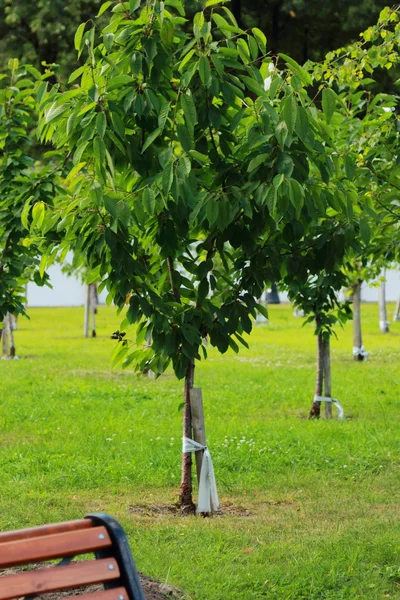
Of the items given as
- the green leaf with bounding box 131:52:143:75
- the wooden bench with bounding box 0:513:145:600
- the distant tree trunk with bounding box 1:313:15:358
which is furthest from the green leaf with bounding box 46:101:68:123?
the distant tree trunk with bounding box 1:313:15:358

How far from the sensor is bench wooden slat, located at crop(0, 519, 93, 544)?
2939 mm

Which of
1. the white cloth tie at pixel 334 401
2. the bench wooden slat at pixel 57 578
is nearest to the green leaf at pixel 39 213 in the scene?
the bench wooden slat at pixel 57 578

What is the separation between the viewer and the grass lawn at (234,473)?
549 cm

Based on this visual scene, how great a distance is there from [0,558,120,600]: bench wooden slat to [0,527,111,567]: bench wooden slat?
0.14 feet

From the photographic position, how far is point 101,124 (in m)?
5.54

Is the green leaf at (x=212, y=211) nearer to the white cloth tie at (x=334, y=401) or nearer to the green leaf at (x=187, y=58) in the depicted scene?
the green leaf at (x=187, y=58)

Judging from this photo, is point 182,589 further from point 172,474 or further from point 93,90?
point 172,474

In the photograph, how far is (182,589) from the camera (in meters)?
5.10

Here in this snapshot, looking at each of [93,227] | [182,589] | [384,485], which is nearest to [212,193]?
[93,227]

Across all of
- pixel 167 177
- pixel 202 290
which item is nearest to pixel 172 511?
pixel 202 290

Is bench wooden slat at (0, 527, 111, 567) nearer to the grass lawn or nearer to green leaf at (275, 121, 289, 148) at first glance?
the grass lawn

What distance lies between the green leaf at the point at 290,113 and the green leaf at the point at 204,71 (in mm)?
440

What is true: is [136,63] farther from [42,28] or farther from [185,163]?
[42,28]

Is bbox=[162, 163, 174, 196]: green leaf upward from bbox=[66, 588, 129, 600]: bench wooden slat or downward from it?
upward
